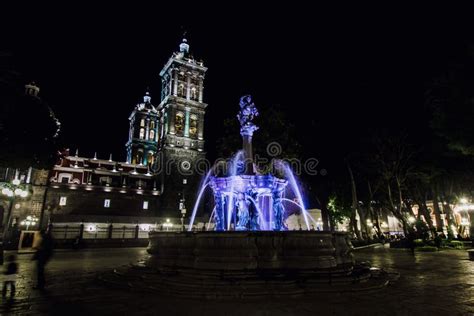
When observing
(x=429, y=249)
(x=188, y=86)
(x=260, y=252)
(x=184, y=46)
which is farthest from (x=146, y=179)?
(x=260, y=252)

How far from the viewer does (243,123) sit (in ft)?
47.2

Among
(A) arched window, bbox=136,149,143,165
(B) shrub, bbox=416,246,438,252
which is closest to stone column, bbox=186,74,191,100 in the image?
(A) arched window, bbox=136,149,143,165

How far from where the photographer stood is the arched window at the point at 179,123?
56.4m

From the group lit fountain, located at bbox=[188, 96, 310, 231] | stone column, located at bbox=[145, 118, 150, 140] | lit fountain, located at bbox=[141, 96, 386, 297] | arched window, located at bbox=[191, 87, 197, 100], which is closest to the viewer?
lit fountain, located at bbox=[141, 96, 386, 297]

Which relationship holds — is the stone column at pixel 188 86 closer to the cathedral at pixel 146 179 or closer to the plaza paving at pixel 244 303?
the cathedral at pixel 146 179

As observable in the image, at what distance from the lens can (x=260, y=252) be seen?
754 cm

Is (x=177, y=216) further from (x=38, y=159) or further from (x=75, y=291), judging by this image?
(x=75, y=291)

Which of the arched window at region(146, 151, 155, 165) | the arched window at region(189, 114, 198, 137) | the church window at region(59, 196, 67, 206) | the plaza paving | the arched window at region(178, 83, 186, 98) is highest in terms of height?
the arched window at region(178, 83, 186, 98)

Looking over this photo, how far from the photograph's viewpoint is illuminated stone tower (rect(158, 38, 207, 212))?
176 ft

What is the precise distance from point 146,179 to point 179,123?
39.2 feet

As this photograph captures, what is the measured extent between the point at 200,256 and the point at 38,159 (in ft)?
40.4

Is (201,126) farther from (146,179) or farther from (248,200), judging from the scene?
(248,200)

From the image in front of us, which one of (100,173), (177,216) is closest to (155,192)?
(177,216)

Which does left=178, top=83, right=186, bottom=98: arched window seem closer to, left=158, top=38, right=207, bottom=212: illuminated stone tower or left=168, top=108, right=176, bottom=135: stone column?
left=158, top=38, right=207, bottom=212: illuminated stone tower
